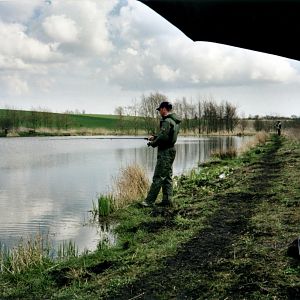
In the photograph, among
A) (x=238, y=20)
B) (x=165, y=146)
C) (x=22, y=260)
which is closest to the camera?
(x=238, y=20)

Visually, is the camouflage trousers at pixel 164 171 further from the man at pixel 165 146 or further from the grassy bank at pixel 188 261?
the grassy bank at pixel 188 261

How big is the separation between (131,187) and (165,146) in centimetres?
319

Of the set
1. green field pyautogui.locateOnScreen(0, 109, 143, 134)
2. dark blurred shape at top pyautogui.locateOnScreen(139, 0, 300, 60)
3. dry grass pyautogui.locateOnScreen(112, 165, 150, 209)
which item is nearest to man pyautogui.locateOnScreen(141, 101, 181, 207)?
dry grass pyautogui.locateOnScreen(112, 165, 150, 209)

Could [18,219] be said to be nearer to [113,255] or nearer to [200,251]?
[113,255]

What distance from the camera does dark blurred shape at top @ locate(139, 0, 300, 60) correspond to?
2.37 meters

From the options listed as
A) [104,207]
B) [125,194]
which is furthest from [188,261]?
[125,194]

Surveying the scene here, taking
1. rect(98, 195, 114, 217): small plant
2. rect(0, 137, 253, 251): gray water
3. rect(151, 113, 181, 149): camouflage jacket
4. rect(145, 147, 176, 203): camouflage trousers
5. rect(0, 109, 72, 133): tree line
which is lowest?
rect(0, 137, 253, 251): gray water

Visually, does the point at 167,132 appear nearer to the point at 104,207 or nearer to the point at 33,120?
the point at 104,207

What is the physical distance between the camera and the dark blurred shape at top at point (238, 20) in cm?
237

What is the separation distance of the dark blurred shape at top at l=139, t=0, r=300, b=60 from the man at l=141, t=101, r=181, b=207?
5522 millimetres

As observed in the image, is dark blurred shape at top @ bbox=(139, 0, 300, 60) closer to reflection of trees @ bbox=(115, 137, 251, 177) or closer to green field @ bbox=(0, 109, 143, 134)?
reflection of trees @ bbox=(115, 137, 251, 177)

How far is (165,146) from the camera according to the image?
8.84 meters

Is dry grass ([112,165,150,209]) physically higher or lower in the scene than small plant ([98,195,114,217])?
higher

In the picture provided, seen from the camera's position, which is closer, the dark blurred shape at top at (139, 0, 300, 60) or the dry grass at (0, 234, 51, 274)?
the dark blurred shape at top at (139, 0, 300, 60)
